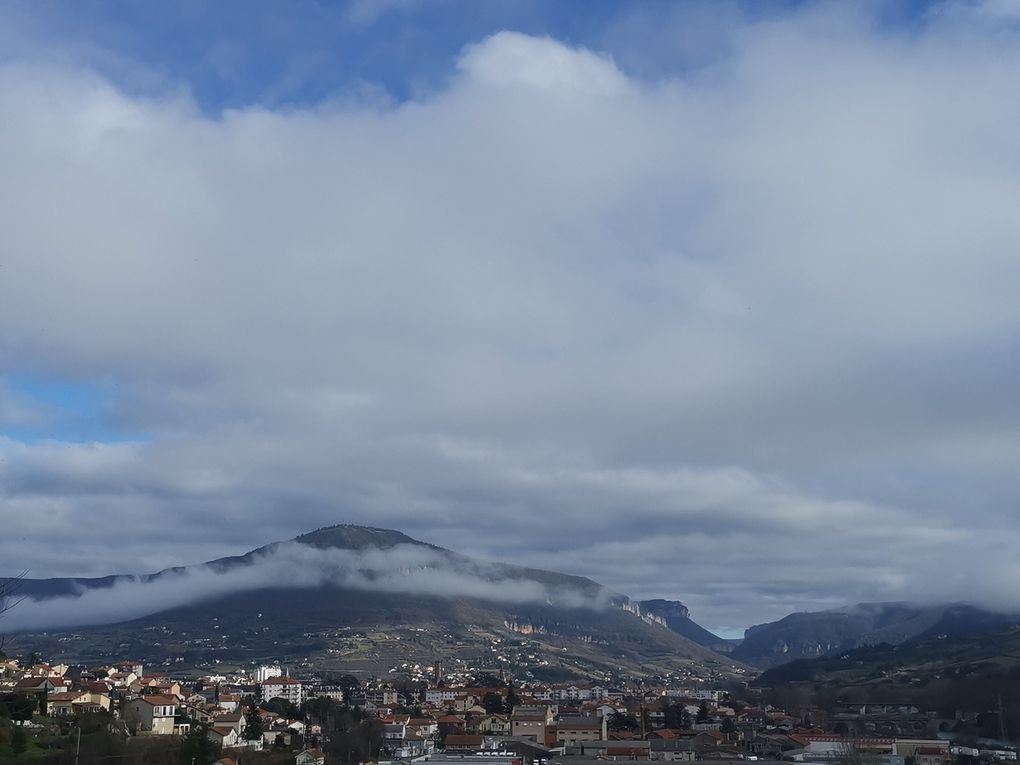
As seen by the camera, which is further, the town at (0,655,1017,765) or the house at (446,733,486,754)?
the house at (446,733,486,754)

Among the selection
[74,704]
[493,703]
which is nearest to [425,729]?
[493,703]

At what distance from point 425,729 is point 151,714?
23.1 meters

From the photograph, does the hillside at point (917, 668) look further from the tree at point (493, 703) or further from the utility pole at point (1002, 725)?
the tree at point (493, 703)

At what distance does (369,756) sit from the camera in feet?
218

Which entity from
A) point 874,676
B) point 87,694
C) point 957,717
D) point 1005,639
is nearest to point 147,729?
point 87,694

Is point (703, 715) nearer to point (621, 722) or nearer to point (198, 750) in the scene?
point (621, 722)

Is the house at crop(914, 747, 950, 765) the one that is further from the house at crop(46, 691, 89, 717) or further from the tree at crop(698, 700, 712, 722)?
the house at crop(46, 691, 89, 717)

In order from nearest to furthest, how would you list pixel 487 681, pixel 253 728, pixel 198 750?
pixel 198 750
pixel 253 728
pixel 487 681

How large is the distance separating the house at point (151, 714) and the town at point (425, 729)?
106 mm

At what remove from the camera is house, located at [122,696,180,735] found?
62.9 metres

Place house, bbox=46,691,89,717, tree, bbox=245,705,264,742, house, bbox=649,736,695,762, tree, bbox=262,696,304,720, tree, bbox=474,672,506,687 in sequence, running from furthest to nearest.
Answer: tree, bbox=474,672,506,687
tree, bbox=262,696,304,720
house, bbox=649,736,695,762
tree, bbox=245,705,264,742
house, bbox=46,691,89,717

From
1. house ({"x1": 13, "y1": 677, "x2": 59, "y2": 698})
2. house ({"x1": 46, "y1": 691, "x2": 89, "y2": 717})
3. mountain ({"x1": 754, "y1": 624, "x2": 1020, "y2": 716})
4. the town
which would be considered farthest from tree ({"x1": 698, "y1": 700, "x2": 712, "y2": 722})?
house ({"x1": 13, "y1": 677, "x2": 59, "y2": 698})

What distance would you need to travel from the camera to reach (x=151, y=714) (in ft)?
214

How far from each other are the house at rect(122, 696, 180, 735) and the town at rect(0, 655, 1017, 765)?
0.35 feet
